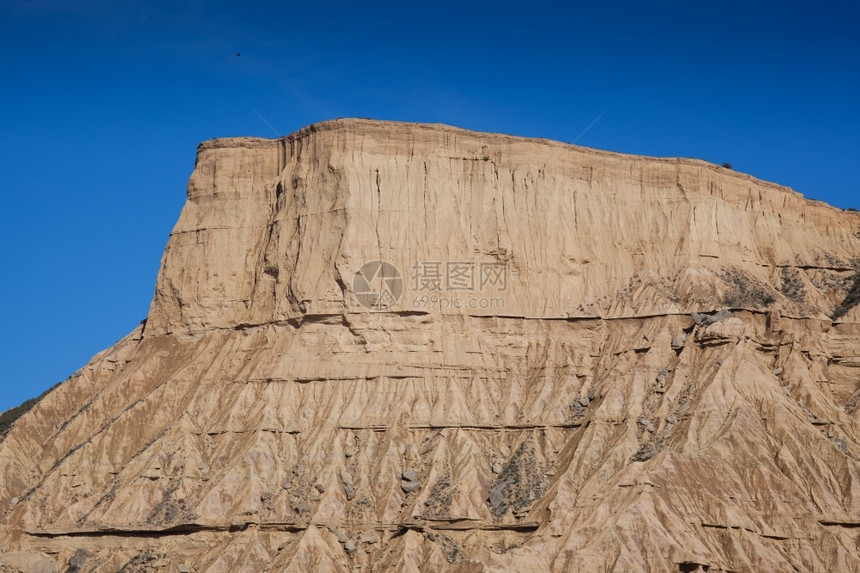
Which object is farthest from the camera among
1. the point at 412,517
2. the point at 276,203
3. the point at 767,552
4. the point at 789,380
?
the point at 276,203

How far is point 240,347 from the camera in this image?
98.7 m

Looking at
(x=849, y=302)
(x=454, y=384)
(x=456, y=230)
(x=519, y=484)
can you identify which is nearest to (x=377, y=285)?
(x=456, y=230)

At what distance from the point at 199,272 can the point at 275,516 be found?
21.5 metres

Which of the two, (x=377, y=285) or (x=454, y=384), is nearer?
(x=454, y=384)

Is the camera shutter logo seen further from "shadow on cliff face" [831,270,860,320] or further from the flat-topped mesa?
"shadow on cliff face" [831,270,860,320]

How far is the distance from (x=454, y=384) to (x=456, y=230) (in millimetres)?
9886

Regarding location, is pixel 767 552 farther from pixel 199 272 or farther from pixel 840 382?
pixel 199 272

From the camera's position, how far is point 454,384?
94375mm

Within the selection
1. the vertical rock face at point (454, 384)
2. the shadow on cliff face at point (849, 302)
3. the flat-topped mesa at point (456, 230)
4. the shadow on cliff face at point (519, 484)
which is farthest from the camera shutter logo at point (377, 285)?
the shadow on cliff face at point (849, 302)

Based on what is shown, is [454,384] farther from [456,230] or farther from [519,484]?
[456,230]

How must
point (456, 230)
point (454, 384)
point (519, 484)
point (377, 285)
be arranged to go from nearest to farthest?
1. point (519, 484)
2. point (454, 384)
3. point (377, 285)
4. point (456, 230)

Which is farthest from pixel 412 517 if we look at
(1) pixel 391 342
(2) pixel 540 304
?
(2) pixel 540 304

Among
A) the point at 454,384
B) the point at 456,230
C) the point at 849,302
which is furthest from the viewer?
the point at 849,302

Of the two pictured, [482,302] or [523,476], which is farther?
[482,302]
